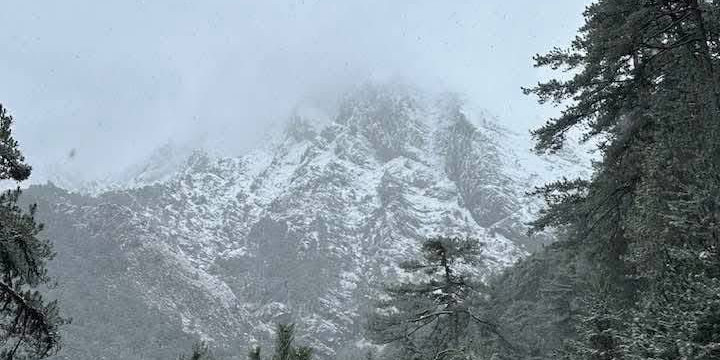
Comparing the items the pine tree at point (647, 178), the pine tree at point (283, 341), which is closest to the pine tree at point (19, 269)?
the pine tree at point (647, 178)

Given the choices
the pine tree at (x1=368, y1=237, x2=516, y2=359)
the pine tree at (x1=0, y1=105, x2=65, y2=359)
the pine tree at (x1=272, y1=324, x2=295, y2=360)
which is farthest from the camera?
the pine tree at (x1=272, y1=324, x2=295, y2=360)

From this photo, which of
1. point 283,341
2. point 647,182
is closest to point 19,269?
point 647,182

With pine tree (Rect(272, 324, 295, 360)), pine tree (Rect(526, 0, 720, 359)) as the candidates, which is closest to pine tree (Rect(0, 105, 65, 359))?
pine tree (Rect(526, 0, 720, 359))

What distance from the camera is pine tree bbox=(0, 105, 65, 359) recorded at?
23.0 feet

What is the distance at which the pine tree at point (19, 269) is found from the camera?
702 cm

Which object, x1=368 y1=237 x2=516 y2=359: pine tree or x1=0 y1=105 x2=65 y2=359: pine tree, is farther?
x1=368 y1=237 x2=516 y2=359: pine tree

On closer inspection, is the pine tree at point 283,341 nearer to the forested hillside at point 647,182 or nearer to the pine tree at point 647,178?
the forested hillside at point 647,182

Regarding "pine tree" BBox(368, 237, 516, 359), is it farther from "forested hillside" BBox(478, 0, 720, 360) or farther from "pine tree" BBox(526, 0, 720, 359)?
"pine tree" BBox(526, 0, 720, 359)

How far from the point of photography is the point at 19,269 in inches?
289

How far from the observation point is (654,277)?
10.6 meters

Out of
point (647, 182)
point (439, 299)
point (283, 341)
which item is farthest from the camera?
point (283, 341)

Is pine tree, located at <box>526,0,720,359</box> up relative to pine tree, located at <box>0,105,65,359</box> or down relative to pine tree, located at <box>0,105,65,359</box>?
up

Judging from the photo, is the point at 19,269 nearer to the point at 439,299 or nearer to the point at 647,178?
the point at 647,178

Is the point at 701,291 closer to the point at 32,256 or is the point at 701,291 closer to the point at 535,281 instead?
the point at 32,256
